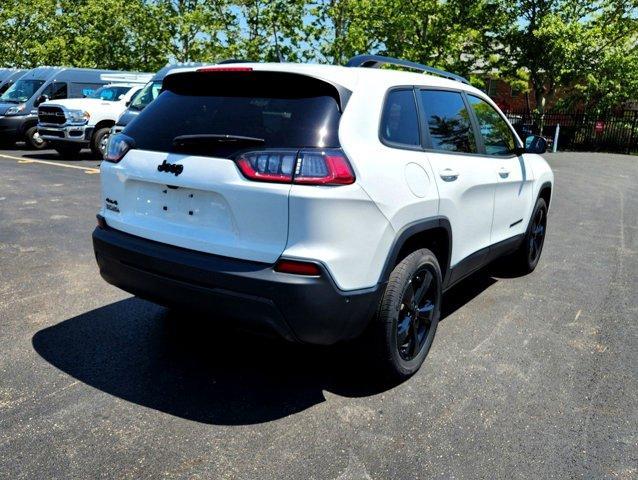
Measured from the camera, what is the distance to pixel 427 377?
341cm

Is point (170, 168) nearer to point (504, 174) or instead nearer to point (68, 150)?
point (504, 174)

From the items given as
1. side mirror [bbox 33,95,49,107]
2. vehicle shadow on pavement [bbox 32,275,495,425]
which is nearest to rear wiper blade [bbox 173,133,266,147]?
vehicle shadow on pavement [bbox 32,275,495,425]

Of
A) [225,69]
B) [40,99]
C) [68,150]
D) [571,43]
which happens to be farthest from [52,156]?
[571,43]

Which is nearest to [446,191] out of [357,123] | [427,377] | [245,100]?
[357,123]

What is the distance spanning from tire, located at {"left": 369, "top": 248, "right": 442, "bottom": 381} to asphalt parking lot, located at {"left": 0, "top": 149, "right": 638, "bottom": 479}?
145 millimetres

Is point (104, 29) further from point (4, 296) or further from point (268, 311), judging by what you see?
point (268, 311)

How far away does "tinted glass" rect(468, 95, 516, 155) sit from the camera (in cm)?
442

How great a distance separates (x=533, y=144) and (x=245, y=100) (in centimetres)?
304

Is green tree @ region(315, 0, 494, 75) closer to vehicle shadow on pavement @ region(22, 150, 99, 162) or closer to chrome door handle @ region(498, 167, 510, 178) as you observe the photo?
vehicle shadow on pavement @ region(22, 150, 99, 162)

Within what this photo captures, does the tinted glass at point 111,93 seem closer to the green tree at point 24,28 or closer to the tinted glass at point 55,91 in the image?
the tinted glass at point 55,91

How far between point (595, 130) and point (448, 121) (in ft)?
86.8

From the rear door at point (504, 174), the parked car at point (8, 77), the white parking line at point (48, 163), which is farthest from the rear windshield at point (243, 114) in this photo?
the parked car at point (8, 77)

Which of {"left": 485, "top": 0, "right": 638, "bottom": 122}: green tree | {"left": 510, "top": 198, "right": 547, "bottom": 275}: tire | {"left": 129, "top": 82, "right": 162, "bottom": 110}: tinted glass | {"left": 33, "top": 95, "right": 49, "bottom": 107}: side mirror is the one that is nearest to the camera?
{"left": 510, "top": 198, "right": 547, "bottom": 275}: tire

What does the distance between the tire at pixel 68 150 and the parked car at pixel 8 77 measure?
810 cm
